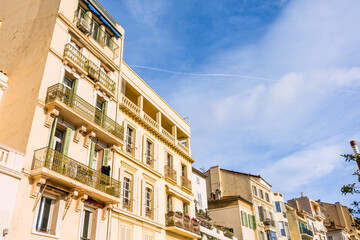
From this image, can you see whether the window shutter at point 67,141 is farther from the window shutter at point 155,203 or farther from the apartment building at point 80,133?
the window shutter at point 155,203

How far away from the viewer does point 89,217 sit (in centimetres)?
1727

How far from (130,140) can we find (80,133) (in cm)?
587

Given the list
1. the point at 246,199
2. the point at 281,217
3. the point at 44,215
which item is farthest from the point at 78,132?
the point at 281,217

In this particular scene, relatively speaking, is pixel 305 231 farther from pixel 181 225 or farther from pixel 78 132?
pixel 78 132

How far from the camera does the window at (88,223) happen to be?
16.7 m

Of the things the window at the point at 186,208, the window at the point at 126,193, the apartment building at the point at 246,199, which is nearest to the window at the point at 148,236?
the window at the point at 126,193


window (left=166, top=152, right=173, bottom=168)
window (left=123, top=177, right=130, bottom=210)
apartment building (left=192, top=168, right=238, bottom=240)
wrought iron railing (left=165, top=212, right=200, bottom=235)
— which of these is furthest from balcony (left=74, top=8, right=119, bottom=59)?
apartment building (left=192, top=168, right=238, bottom=240)

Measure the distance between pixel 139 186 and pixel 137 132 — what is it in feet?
12.5

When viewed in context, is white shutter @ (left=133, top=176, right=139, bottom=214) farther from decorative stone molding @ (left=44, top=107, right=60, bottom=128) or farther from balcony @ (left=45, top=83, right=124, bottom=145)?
decorative stone molding @ (left=44, top=107, right=60, bottom=128)

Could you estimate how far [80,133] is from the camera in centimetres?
1761

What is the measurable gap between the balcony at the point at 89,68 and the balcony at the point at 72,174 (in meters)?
5.73

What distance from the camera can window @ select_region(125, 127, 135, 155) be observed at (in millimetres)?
22500

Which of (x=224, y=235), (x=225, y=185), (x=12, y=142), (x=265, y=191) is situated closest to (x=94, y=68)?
(x=12, y=142)

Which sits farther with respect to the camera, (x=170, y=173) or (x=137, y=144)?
(x=170, y=173)
